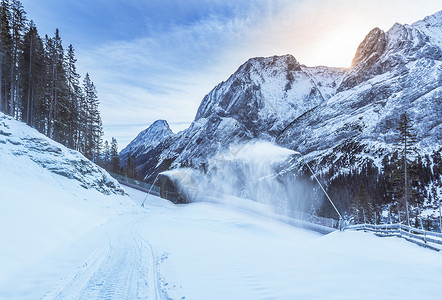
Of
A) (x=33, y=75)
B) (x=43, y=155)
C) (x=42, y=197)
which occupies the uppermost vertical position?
(x=33, y=75)

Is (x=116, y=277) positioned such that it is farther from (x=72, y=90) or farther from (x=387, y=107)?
(x=387, y=107)

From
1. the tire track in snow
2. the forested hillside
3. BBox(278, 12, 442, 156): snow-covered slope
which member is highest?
BBox(278, 12, 442, 156): snow-covered slope

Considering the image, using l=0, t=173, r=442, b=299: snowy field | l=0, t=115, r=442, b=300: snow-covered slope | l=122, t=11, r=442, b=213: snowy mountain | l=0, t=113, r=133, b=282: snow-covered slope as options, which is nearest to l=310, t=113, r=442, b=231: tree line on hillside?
l=122, t=11, r=442, b=213: snowy mountain

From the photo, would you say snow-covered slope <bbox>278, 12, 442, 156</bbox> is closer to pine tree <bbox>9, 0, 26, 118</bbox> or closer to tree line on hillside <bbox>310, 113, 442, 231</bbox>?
tree line on hillside <bbox>310, 113, 442, 231</bbox>

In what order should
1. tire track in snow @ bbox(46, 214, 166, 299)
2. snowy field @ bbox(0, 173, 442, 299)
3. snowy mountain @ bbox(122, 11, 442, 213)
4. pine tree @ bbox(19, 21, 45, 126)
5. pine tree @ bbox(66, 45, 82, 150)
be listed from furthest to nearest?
snowy mountain @ bbox(122, 11, 442, 213), pine tree @ bbox(66, 45, 82, 150), pine tree @ bbox(19, 21, 45, 126), tire track in snow @ bbox(46, 214, 166, 299), snowy field @ bbox(0, 173, 442, 299)

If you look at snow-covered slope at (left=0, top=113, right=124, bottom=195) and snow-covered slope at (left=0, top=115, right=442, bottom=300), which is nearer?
snow-covered slope at (left=0, top=115, right=442, bottom=300)

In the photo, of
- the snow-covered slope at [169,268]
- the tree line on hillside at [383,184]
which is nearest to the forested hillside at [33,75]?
the snow-covered slope at [169,268]

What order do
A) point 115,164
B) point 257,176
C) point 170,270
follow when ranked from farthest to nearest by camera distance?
point 257,176 → point 115,164 → point 170,270

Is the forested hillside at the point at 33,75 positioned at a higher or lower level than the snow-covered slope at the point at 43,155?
higher

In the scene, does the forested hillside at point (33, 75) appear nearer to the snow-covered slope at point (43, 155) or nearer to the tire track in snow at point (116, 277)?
the snow-covered slope at point (43, 155)

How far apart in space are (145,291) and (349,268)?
5623 millimetres

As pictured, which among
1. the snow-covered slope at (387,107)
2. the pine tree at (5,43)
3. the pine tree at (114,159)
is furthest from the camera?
the snow-covered slope at (387,107)

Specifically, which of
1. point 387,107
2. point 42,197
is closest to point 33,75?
point 42,197

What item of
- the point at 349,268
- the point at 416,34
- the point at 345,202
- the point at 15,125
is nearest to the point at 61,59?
the point at 15,125
